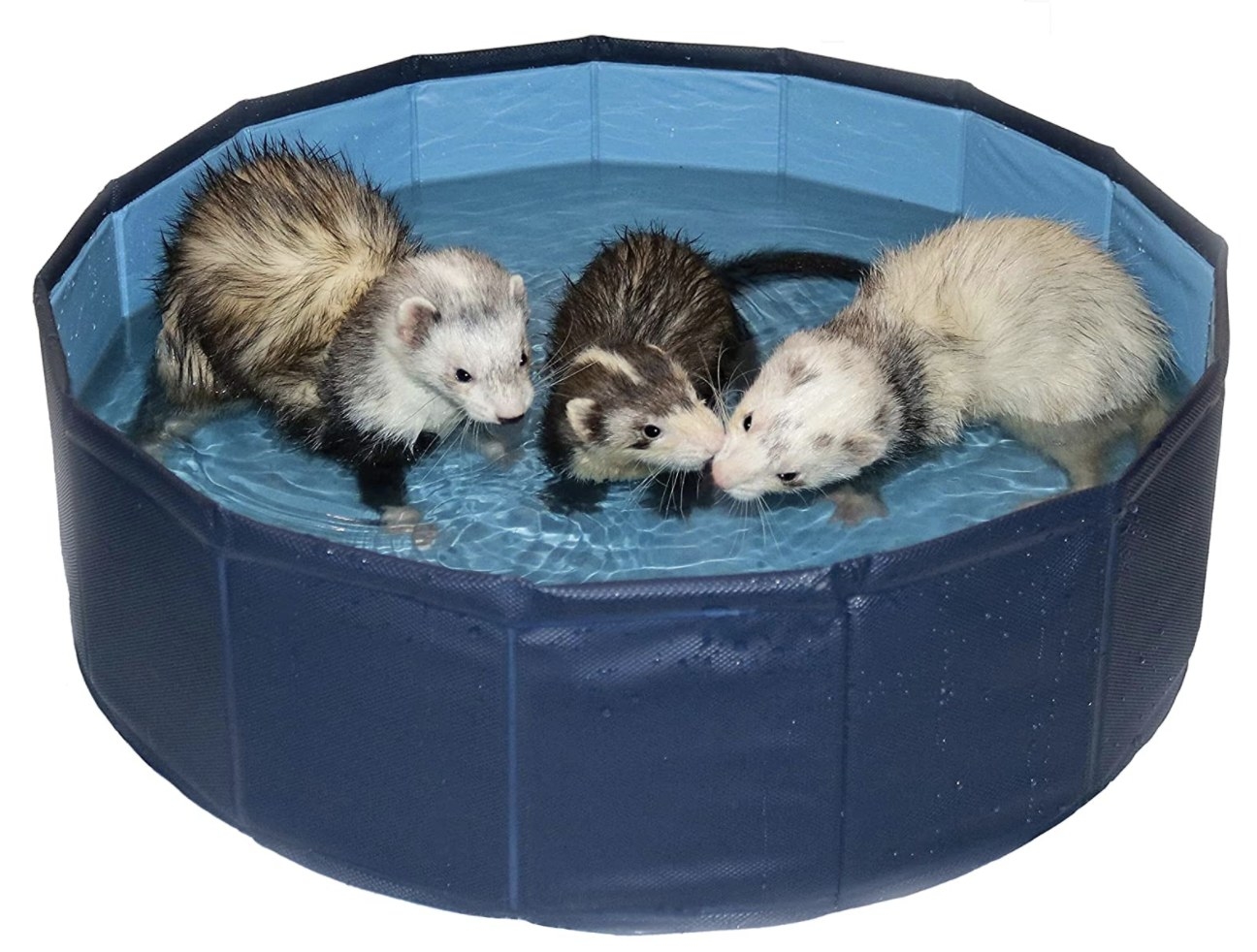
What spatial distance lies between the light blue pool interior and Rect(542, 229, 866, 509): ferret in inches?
7.4

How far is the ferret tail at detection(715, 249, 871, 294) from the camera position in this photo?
6.11m

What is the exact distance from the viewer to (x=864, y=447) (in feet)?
16.9

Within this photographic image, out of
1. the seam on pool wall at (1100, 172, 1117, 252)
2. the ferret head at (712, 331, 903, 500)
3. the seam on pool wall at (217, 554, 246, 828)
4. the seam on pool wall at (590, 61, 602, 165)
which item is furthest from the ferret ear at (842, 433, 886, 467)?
the seam on pool wall at (590, 61, 602, 165)

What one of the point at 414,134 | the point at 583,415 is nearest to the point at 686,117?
the point at 414,134

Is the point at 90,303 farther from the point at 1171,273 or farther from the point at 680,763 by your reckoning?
the point at 1171,273

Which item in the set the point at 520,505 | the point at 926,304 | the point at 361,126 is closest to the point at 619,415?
the point at 520,505

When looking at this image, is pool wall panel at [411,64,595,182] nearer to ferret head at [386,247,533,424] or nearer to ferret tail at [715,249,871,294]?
ferret tail at [715,249,871,294]

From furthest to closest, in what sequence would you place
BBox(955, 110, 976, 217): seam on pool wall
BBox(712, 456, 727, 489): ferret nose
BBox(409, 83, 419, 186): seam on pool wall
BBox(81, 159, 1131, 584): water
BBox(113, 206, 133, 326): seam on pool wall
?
BBox(409, 83, 419, 186): seam on pool wall, BBox(955, 110, 976, 217): seam on pool wall, BBox(113, 206, 133, 326): seam on pool wall, BBox(81, 159, 1131, 584): water, BBox(712, 456, 727, 489): ferret nose

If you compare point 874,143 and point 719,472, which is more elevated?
point 874,143

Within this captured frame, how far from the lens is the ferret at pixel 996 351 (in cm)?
525

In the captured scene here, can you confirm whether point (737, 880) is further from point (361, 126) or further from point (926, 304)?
point (361, 126)

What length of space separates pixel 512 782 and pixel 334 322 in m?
1.37

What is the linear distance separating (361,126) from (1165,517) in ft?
8.75

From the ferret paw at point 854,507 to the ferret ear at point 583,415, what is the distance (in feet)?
1.97
